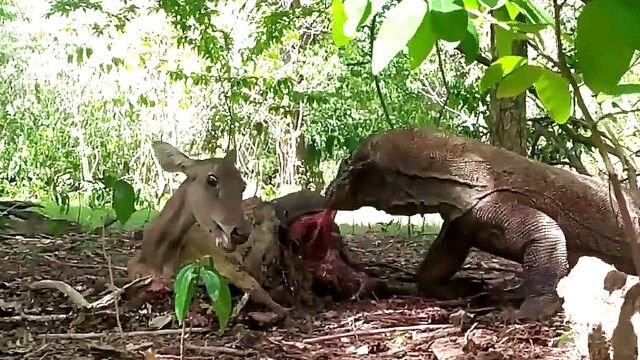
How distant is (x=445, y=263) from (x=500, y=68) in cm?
161

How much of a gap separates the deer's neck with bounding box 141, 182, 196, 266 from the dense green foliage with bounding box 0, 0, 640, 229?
17 cm

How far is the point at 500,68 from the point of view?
0.79 m

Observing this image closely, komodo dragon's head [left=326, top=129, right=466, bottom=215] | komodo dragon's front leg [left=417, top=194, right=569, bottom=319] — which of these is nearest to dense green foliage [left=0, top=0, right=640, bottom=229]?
komodo dragon's head [left=326, top=129, right=466, bottom=215]

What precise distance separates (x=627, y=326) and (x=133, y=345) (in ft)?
3.41

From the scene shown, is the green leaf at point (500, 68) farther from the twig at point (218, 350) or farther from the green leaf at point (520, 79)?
the twig at point (218, 350)

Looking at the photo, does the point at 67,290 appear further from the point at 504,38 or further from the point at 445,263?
the point at 504,38

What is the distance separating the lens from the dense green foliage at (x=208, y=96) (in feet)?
12.3

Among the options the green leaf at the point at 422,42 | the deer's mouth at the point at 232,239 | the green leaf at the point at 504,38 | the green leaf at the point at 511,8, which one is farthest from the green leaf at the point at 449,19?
the deer's mouth at the point at 232,239

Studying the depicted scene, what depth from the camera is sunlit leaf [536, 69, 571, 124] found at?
Result: 672mm

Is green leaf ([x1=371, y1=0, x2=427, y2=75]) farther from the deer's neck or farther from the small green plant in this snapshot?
the deer's neck

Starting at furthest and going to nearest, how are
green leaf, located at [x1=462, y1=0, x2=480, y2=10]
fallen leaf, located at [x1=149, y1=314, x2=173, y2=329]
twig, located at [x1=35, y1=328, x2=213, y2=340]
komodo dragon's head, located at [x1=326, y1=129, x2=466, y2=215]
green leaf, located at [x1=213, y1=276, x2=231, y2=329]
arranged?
1. komodo dragon's head, located at [x1=326, y1=129, x2=466, y2=215]
2. fallen leaf, located at [x1=149, y1=314, x2=173, y2=329]
3. twig, located at [x1=35, y1=328, x2=213, y2=340]
4. green leaf, located at [x1=213, y1=276, x2=231, y2=329]
5. green leaf, located at [x1=462, y1=0, x2=480, y2=10]

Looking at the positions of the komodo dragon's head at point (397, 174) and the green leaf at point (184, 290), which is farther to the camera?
the komodo dragon's head at point (397, 174)

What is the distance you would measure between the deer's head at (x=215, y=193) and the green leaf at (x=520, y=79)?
3.89 ft

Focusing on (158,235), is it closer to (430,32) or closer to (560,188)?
(560,188)
